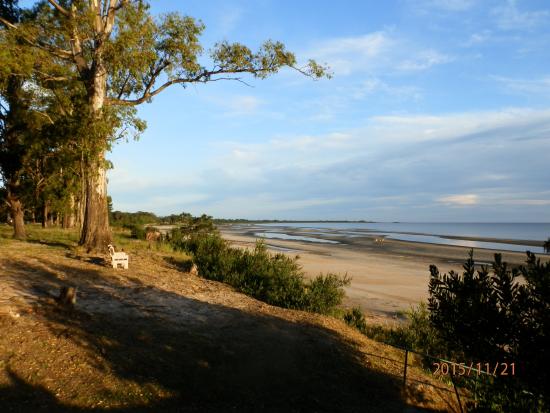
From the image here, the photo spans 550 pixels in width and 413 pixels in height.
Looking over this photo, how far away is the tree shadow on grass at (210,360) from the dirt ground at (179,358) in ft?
0.06

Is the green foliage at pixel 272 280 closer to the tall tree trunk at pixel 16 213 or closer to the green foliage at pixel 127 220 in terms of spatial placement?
the tall tree trunk at pixel 16 213

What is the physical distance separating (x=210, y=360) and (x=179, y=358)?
50 cm

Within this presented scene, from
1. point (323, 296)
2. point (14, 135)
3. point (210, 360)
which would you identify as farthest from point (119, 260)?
point (14, 135)

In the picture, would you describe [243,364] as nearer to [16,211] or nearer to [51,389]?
[51,389]

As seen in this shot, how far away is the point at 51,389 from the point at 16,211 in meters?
17.7

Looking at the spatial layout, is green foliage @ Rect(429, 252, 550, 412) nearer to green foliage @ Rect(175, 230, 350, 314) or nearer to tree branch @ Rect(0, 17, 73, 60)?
green foliage @ Rect(175, 230, 350, 314)

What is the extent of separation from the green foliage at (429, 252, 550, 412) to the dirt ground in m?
2.27

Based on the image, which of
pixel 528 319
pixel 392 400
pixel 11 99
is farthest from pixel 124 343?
pixel 11 99

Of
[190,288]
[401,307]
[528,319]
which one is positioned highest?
[528,319]

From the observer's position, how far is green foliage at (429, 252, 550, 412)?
4410mm

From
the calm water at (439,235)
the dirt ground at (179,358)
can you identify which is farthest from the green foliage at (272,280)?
the calm water at (439,235)

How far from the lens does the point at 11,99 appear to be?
21562 mm

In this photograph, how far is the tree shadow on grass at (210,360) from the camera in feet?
19.5

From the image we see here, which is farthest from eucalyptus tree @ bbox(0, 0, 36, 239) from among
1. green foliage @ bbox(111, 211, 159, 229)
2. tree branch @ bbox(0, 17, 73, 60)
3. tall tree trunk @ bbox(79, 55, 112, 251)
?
green foliage @ bbox(111, 211, 159, 229)
